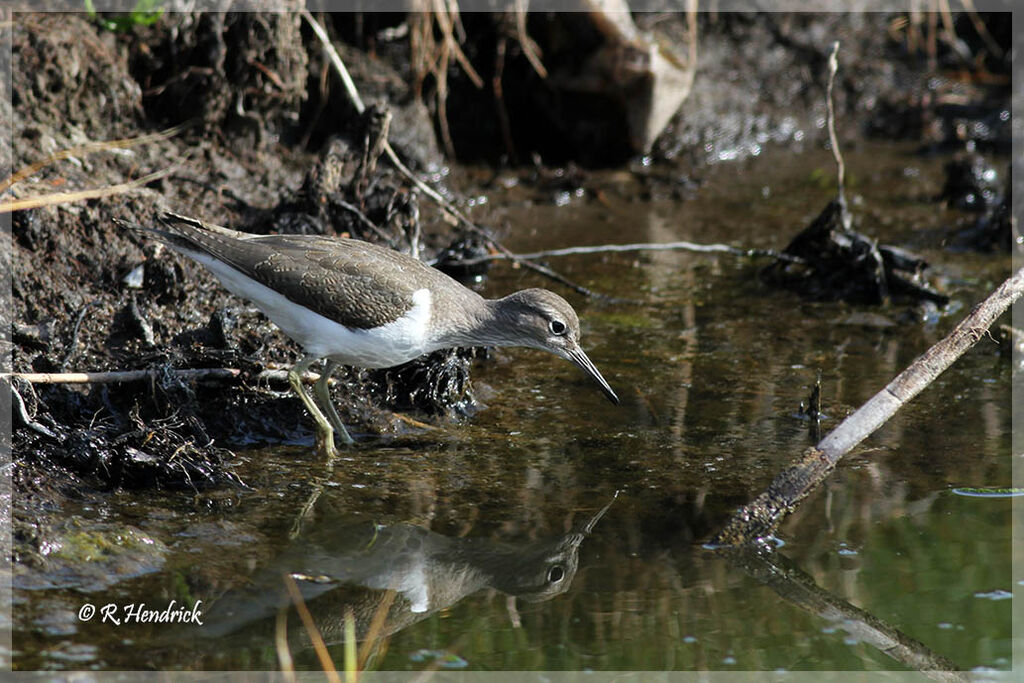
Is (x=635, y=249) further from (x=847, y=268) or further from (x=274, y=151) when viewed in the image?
(x=274, y=151)

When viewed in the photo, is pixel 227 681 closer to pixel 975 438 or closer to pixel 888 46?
pixel 975 438

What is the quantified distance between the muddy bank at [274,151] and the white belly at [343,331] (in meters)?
0.45

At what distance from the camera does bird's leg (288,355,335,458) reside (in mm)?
5473

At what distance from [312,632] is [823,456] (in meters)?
2.17

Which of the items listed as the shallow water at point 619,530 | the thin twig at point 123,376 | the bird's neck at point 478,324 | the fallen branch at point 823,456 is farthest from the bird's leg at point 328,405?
the fallen branch at point 823,456

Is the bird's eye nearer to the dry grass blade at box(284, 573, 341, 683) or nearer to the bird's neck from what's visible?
the bird's neck

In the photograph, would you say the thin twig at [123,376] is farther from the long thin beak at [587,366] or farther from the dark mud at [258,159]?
the long thin beak at [587,366]

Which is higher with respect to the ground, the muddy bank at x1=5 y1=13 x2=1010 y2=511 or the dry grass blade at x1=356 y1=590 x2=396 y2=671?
the muddy bank at x1=5 y1=13 x2=1010 y2=511

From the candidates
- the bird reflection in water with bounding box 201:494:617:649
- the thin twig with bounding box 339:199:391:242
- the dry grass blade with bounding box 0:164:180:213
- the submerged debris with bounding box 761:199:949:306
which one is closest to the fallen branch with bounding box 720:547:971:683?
the bird reflection in water with bounding box 201:494:617:649

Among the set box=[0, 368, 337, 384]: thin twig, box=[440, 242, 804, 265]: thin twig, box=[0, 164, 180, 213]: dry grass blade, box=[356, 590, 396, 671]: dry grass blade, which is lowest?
box=[356, 590, 396, 671]: dry grass blade

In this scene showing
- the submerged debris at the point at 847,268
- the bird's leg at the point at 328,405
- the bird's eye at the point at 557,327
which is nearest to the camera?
the bird's leg at the point at 328,405

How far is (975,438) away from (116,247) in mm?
5066

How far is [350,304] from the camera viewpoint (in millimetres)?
5332

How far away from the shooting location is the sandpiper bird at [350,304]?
5348 mm
